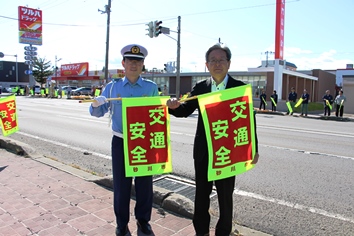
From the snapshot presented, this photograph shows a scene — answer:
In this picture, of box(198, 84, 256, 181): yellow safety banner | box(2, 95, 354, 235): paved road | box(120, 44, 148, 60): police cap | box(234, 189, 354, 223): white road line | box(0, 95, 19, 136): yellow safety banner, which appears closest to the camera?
box(198, 84, 256, 181): yellow safety banner

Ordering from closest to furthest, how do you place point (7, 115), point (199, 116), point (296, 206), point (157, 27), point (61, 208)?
1. point (199, 116)
2. point (61, 208)
3. point (296, 206)
4. point (7, 115)
5. point (157, 27)

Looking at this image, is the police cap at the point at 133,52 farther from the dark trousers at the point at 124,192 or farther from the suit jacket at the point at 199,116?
the dark trousers at the point at 124,192

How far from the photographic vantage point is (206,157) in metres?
2.82

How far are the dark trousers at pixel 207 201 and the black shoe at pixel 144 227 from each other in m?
0.50

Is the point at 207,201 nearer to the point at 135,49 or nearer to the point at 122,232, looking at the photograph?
the point at 122,232

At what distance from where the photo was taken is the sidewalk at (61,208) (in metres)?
3.22

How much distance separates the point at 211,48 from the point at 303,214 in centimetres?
255

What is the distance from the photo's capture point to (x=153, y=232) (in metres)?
3.19

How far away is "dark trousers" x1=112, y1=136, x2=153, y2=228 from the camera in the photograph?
10.1 feet

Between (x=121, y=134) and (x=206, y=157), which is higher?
(x=121, y=134)

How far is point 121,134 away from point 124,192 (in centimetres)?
Result: 59

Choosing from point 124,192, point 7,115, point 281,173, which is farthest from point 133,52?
point 7,115

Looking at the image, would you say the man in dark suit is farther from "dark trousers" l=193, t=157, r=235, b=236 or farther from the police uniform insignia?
the police uniform insignia

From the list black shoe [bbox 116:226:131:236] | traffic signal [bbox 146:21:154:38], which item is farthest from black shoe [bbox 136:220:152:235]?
traffic signal [bbox 146:21:154:38]
